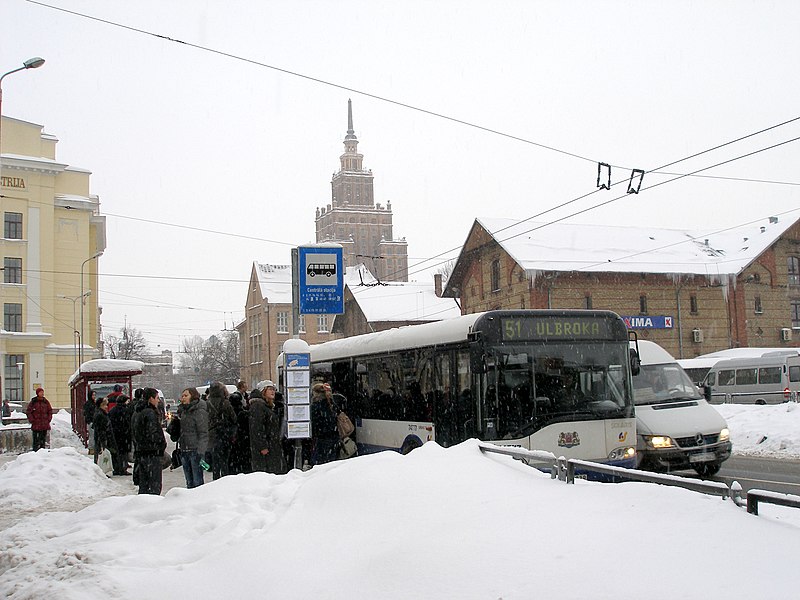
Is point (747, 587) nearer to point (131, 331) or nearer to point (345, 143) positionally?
point (131, 331)

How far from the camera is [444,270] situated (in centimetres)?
9919

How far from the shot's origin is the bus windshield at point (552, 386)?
36.1ft

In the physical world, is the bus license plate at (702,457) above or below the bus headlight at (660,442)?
below

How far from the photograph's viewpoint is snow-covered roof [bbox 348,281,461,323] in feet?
208

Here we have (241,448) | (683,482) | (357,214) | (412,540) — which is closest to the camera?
(683,482)

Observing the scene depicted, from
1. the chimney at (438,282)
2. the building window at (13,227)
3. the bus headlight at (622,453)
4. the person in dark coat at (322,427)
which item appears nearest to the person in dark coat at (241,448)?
the person in dark coat at (322,427)

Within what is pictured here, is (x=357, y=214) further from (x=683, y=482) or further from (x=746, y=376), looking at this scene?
(x=683, y=482)

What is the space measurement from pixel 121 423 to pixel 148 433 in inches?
161

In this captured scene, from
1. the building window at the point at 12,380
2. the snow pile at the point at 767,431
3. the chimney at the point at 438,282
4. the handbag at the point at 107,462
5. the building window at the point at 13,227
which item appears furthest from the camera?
the chimney at the point at 438,282

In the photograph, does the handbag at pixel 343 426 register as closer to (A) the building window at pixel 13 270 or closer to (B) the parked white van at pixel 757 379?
(B) the parked white van at pixel 757 379

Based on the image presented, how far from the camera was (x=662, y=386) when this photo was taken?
1496 cm

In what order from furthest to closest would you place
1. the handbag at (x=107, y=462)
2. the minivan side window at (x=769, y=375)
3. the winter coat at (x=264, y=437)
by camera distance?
the minivan side window at (x=769, y=375) < the handbag at (x=107, y=462) < the winter coat at (x=264, y=437)

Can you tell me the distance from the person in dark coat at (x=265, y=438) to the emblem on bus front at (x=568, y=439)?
13.3 feet

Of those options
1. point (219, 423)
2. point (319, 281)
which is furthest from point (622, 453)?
point (319, 281)
